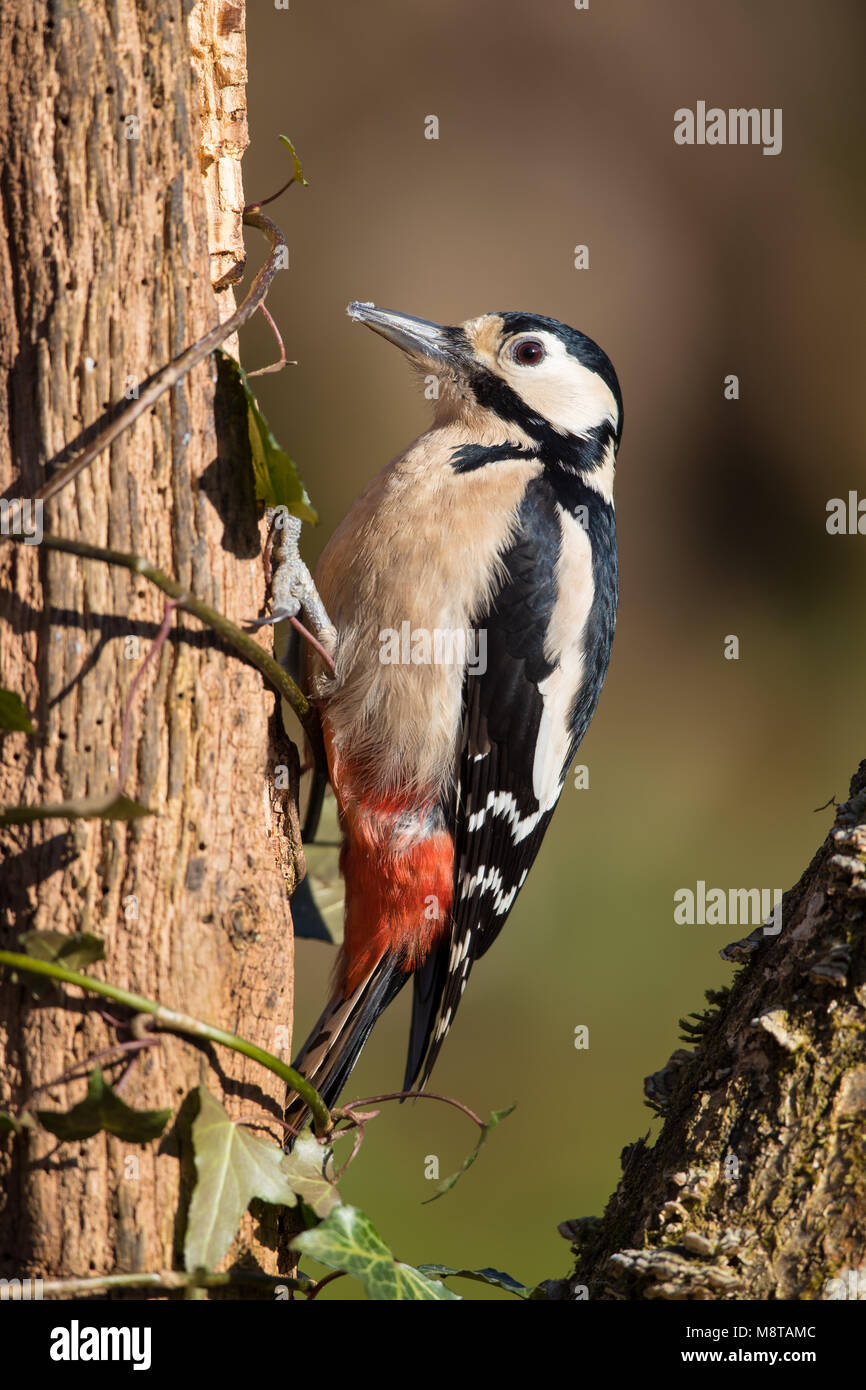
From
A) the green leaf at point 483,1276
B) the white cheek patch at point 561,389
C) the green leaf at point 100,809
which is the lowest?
the green leaf at point 483,1276

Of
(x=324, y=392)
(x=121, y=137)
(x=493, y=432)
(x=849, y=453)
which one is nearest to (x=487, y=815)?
(x=493, y=432)

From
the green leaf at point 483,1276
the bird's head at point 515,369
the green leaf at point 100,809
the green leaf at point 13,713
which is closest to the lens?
the green leaf at point 100,809

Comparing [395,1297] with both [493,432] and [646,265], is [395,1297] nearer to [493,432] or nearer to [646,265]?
→ [493,432]

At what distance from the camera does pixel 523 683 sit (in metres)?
2.54

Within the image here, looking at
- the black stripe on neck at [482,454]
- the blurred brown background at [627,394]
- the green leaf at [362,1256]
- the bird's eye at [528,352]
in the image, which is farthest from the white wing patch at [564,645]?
the blurred brown background at [627,394]

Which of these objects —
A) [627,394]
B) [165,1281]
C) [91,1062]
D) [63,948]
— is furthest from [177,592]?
[627,394]

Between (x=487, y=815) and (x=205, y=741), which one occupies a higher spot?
(x=205, y=741)

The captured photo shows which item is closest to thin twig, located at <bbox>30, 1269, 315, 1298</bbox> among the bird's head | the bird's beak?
the bird's head

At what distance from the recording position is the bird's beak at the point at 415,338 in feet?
9.27

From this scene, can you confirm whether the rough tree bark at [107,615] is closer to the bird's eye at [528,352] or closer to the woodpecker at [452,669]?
the woodpecker at [452,669]

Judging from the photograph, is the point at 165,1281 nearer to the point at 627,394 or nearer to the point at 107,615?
the point at 107,615

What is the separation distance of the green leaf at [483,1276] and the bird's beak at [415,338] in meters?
1.97

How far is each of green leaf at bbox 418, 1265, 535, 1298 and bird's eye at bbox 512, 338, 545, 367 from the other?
1975 mm

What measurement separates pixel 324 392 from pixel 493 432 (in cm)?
377
